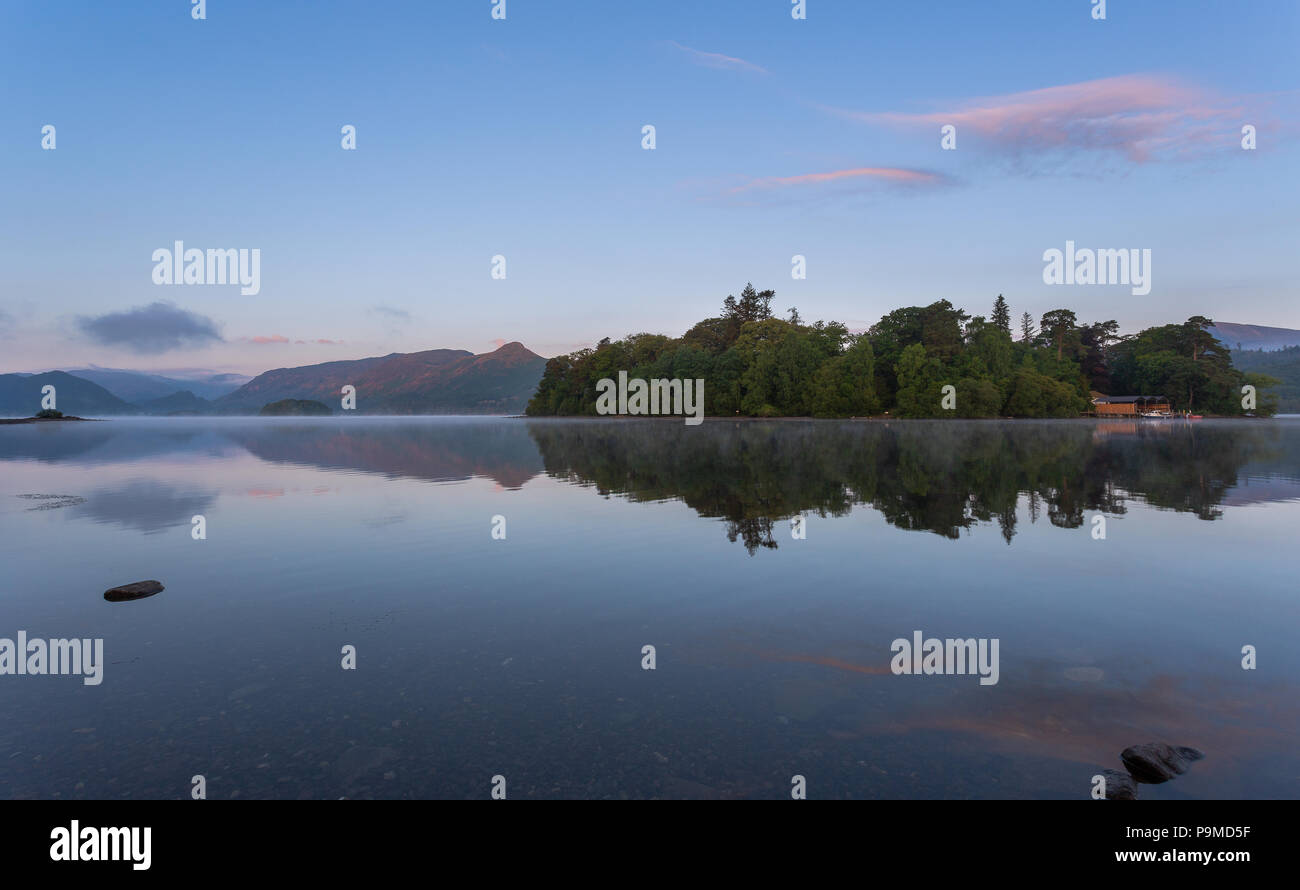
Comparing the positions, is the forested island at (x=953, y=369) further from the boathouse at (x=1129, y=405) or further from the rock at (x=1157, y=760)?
the rock at (x=1157, y=760)

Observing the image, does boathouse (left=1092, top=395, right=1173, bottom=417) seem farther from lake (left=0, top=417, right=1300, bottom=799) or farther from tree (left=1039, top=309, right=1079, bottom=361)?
lake (left=0, top=417, right=1300, bottom=799)

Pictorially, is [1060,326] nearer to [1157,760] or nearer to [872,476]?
[872,476]

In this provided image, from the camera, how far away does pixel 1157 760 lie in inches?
288

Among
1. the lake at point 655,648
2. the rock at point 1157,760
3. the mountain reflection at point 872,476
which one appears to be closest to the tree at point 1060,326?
the mountain reflection at point 872,476

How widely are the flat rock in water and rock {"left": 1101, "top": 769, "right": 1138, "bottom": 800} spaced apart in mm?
18831

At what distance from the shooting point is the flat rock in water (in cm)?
1445

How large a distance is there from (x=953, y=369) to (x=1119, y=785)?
16626 cm

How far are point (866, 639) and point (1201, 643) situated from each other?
237 inches

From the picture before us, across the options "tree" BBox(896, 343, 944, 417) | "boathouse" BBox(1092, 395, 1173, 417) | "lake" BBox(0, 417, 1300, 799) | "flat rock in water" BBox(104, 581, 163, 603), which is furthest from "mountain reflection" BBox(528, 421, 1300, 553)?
"boathouse" BBox(1092, 395, 1173, 417)

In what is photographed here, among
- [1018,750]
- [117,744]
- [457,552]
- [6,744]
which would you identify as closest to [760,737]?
[1018,750]

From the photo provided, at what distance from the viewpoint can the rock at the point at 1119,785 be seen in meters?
6.84
